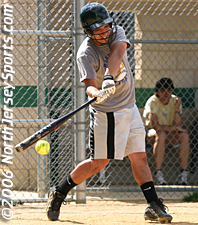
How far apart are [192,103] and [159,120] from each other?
0.83 m

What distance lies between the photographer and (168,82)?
564cm

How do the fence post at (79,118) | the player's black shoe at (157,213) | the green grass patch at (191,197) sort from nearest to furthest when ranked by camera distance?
the player's black shoe at (157,213) → the fence post at (79,118) → the green grass patch at (191,197)

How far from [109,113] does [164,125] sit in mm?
2593

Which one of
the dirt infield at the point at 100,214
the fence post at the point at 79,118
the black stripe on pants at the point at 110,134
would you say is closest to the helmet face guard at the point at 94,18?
the black stripe on pants at the point at 110,134

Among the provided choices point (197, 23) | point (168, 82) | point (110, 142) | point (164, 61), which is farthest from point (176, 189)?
point (197, 23)

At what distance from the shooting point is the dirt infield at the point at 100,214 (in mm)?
3235

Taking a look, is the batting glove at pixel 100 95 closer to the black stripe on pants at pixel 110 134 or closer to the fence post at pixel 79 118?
the black stripe on pants at pixel 110 134

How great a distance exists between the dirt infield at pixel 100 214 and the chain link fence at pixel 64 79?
0.90ft

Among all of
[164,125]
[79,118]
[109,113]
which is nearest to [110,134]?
[109,113]

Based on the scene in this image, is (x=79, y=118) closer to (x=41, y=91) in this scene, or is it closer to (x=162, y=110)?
(x=41, y=91)

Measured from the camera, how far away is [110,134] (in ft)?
10.5

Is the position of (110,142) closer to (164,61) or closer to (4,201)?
(4,201)

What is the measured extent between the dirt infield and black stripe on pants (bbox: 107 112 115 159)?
585 millimetres

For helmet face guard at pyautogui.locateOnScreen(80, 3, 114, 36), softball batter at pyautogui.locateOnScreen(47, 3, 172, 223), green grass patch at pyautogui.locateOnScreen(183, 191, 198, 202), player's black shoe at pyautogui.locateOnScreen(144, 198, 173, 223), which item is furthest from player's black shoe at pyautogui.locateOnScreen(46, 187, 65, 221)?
green grass patch at pyautogui.locateOnScreen(183, 191, 198, 202)
